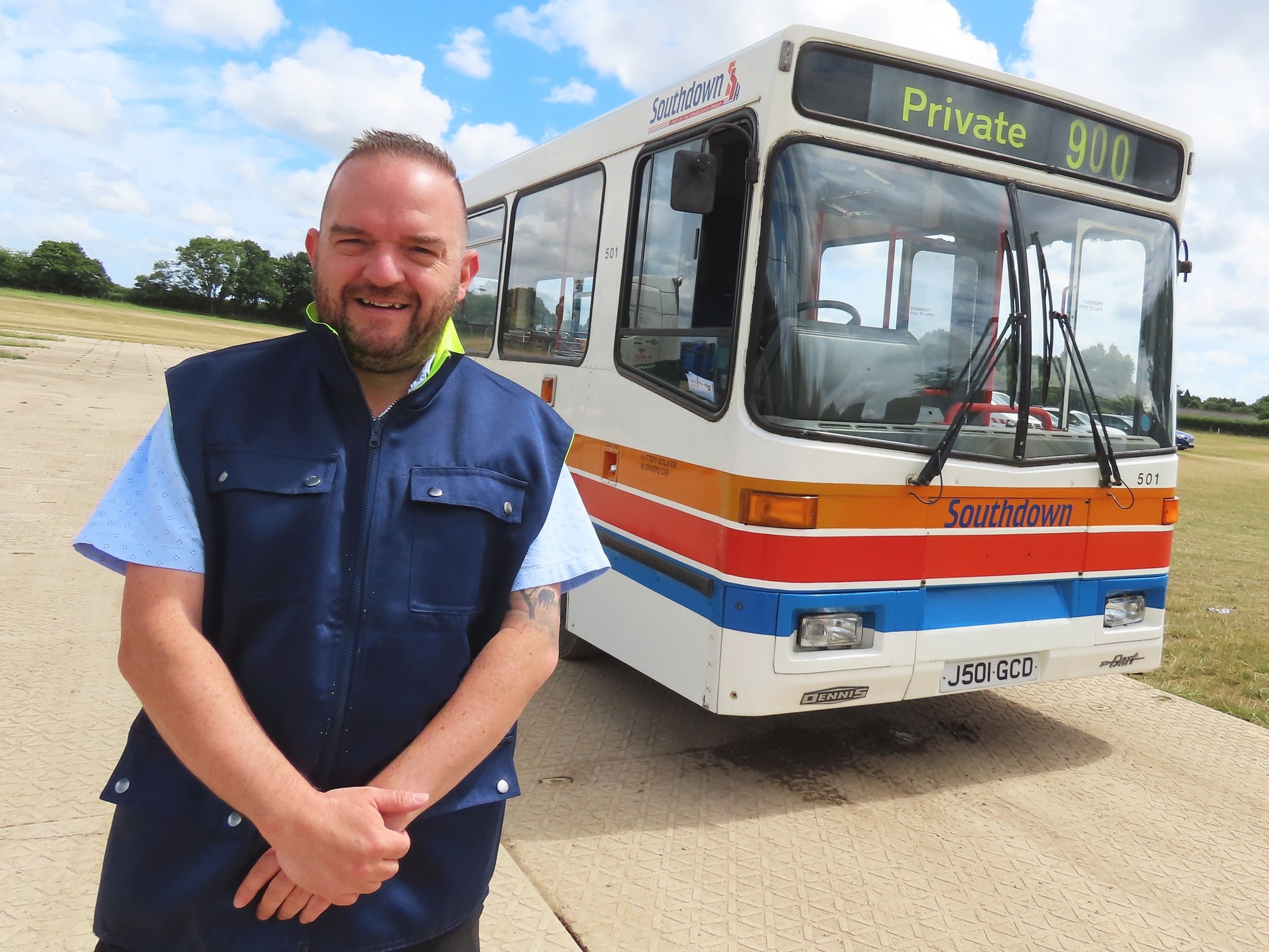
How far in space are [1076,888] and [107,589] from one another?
231 inches

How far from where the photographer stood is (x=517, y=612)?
66.1 inches

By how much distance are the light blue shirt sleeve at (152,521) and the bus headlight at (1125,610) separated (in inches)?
177

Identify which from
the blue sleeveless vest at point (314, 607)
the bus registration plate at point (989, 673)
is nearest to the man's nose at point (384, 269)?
the blue sleeveless vest at point (314, 607)

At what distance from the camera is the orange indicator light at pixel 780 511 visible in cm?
401

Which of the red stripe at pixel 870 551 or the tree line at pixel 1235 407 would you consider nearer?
the red stripe at pixel 870 551

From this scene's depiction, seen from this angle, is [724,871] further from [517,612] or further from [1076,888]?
[517,612]

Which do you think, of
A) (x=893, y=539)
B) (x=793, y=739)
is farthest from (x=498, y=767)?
(x=793, y=739)

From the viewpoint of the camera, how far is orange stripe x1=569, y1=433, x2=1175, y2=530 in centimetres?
408

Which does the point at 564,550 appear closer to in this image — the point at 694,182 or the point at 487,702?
the point at 487,702

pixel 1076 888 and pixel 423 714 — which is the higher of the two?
pixel 423 714

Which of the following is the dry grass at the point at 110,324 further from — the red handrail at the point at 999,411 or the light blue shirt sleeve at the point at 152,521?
the light blue shirt sleeve at the point at 152,521

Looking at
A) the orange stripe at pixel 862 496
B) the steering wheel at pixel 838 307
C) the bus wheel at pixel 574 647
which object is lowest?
the bus wheel at pixel 574 647

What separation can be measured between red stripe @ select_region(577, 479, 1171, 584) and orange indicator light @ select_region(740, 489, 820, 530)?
5cm

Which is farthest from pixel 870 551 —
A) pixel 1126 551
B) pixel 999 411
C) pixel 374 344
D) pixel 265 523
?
A: pixel 265 523
